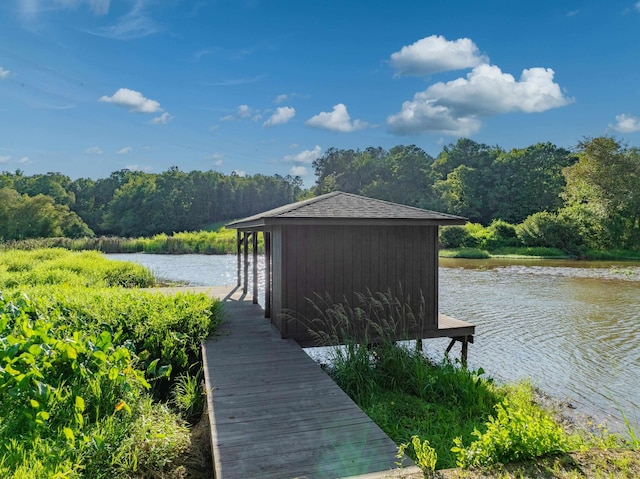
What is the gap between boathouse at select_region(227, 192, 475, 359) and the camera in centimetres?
589

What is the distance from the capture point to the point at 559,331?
891cm

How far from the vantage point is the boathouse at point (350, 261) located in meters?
5.89

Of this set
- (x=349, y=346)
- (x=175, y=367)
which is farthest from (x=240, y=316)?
(x=349, y=346)

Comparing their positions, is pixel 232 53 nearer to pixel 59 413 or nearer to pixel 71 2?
pixel 71 2

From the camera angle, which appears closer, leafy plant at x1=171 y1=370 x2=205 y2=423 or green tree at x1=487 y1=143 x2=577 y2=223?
leafy plant at x1=171 y1=370 x2=205 y2=423

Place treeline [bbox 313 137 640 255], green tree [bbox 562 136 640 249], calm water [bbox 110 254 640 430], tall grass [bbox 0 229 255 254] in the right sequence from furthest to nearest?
treeline [bbox 313 137 640 255] → green tree [bbox 562 136 640 249] → tall grass [bbox 0 229 255 254] → calm water [bbox 110 254 640 430]

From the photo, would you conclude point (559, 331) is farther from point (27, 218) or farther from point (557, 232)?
point (27, 218)

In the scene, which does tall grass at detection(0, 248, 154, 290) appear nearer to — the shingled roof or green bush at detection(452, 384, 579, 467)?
the shingled roof

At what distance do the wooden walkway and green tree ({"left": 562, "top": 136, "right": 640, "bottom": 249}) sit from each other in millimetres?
30299

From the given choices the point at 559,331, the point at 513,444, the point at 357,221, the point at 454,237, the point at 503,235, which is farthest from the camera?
the point at 503,235

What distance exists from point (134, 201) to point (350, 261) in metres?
51.8

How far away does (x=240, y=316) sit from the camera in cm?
723

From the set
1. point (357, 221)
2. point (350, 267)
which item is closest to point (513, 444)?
point (357, 221)

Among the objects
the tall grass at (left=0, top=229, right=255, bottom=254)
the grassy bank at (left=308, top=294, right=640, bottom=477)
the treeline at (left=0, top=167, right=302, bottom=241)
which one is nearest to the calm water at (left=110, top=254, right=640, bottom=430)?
the grassy bank at (left=308, top=294, right=640, bottom=477)
